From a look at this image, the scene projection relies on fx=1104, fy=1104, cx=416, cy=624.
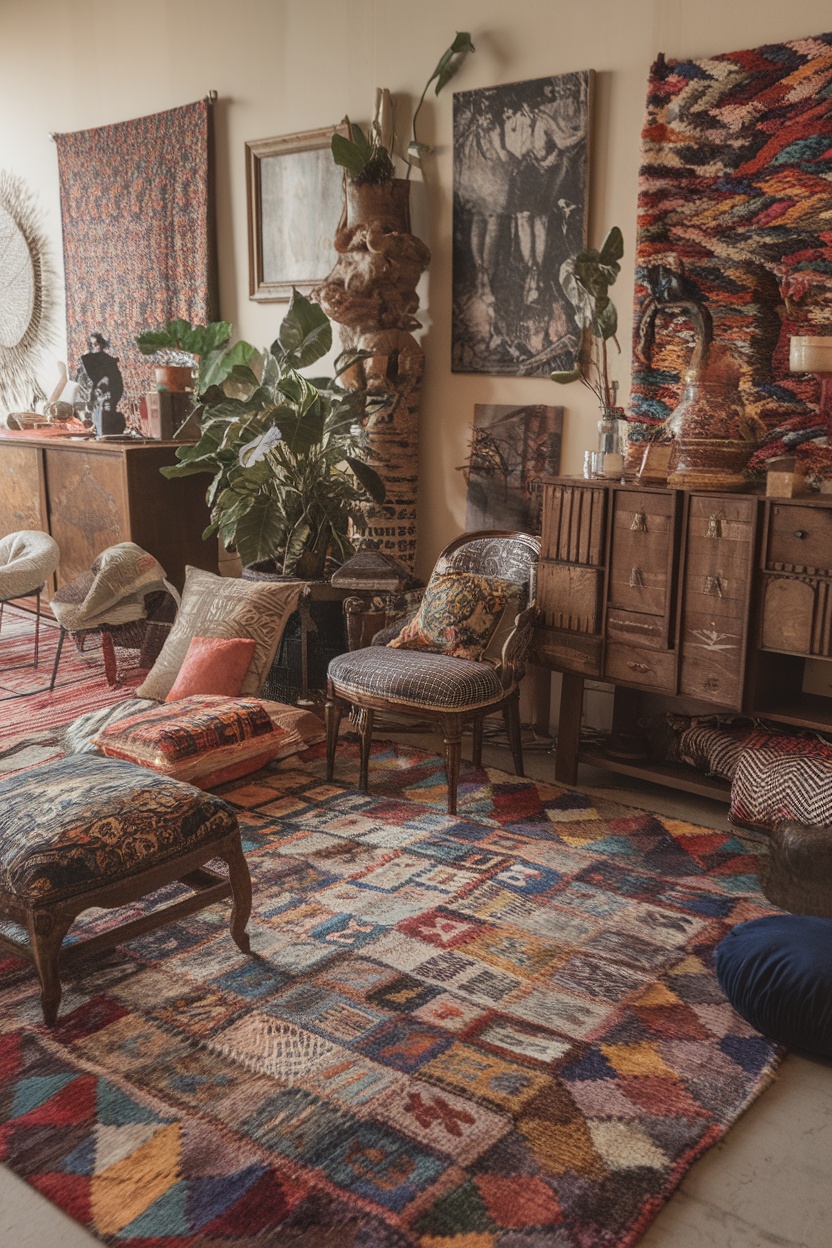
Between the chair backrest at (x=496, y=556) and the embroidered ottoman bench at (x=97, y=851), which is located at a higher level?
the chair backrest at (x=496, y=556)

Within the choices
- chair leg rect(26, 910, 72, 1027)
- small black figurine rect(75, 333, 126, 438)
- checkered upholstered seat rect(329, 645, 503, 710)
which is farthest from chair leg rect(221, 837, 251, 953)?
small black figurine rect(75, 333, 126, 438)

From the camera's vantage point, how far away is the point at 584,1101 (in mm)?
2291

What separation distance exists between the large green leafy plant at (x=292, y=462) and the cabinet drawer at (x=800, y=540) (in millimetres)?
1894

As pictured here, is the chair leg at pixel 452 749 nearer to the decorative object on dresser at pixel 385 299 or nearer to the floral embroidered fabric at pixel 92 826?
the floral embroidered fabric at pixel 92 826

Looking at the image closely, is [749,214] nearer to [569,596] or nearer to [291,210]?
[569,596]

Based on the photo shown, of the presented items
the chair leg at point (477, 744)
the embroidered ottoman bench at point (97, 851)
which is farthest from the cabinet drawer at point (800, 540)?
the embroidered ottoman bench at point (97, 851)

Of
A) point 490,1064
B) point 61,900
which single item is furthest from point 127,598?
point 490,1064

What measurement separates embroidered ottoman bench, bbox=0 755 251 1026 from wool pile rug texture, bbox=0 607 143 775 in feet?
5.14

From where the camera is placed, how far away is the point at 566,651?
13.1 ft

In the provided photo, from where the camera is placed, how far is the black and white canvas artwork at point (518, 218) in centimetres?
431

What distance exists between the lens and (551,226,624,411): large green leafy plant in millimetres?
3936

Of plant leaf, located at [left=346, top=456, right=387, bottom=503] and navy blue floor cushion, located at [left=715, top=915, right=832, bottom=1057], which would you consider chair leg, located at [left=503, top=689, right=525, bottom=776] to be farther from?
navy blue floor cushion, located at [left=715, top=915, right=832, bottom=1057]

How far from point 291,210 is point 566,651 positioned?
285 centimetres

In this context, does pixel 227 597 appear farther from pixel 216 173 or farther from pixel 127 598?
pixel 216 173
